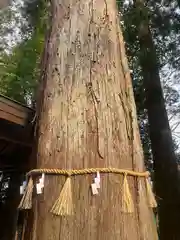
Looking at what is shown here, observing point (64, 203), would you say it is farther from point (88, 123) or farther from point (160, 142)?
point (160, 142)

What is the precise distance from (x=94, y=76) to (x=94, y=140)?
0.32 meters

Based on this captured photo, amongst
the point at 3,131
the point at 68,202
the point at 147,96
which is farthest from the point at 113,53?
the point at 147,96

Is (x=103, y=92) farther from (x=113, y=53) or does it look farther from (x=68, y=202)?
(x=68, y=202)

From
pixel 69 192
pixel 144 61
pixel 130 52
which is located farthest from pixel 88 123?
pixel 130 52

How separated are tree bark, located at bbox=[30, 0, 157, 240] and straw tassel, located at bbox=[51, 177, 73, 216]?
2 centimetres

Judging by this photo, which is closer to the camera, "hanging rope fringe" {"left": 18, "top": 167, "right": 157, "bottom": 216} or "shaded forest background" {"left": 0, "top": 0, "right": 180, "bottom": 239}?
"hanging rope fringe" {"left": 18, "top": 167, "right": 157, "bottom": 216}

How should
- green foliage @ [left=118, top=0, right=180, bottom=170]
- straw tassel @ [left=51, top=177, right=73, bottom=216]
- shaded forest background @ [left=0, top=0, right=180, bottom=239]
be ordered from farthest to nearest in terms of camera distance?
1. green foliage @ [left=118, top=0, right=180, bottom=170]
2. shaded forest background @ [left=0, top=0, right=180, bottom=239]
3. straw tassel @ [left=51, top=177, right=73, bottom=216]

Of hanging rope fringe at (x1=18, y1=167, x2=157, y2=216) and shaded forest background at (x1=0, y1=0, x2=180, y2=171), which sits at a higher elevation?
shaded forest background at (x1=0, y1=0, x2=180, y2=171)

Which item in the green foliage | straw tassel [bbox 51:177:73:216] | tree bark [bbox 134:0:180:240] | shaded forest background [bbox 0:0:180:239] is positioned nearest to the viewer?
straw tassel [bbox 51:177:73:216]

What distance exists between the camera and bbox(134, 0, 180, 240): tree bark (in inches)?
186

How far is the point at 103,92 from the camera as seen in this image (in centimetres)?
142

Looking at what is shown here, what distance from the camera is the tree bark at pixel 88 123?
1145 millimetres

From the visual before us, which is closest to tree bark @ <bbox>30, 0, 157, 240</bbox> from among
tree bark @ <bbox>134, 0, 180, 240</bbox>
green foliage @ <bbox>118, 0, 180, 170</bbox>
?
tree bark @ <bbox>134, 0, 180, 240</bbox>

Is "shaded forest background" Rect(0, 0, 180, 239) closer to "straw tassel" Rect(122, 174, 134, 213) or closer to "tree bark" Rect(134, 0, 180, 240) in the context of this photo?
"tree bark" Rect(134, 0, 180, 240)
